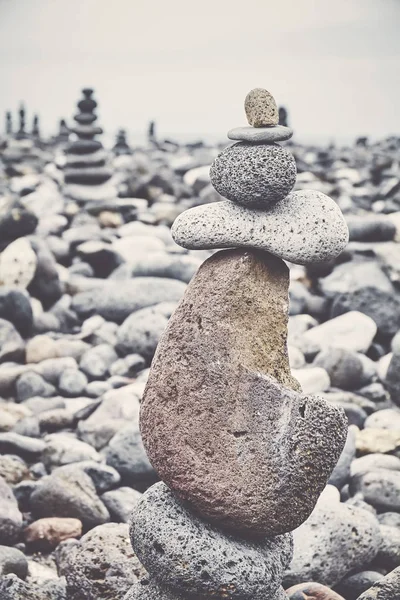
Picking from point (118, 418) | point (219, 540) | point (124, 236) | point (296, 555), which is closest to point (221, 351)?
point (219, 540)

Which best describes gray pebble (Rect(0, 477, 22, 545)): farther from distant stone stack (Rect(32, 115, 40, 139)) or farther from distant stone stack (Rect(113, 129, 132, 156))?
distant stone stack (Rect(32, 115, 40, 139))

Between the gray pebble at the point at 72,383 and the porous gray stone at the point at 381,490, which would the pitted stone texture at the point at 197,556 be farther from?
the gray pebble at the point at 72,383

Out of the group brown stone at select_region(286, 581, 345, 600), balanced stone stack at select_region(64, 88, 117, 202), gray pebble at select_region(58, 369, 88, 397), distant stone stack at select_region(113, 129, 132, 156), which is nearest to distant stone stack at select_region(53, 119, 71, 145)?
distant stone stack at select_region(113, 129, 132, 156)

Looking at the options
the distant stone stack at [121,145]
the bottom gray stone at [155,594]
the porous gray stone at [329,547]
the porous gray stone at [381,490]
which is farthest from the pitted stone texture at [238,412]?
the distant stone stack at [121,145]

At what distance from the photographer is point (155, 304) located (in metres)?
10.6

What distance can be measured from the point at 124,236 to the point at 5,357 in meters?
6.52

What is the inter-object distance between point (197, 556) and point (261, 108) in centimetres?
209

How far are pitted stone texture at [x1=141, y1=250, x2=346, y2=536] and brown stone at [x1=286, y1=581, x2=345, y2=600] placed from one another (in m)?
1.11

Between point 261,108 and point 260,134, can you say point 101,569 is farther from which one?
point 261,108

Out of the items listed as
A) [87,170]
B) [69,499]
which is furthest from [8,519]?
[87,170]

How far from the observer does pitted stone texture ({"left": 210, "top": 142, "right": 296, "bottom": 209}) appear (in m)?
3.93

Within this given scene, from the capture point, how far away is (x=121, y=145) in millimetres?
34594

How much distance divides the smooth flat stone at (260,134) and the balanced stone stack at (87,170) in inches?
577

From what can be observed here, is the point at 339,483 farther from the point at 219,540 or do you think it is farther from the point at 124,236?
the point at 124,236
